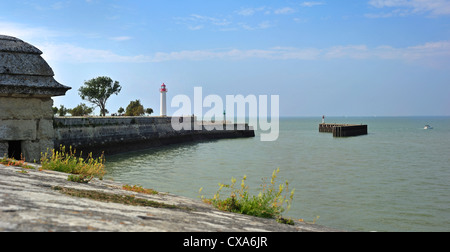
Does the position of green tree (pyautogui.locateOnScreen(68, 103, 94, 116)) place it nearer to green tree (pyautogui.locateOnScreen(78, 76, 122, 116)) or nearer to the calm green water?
green tree (pyautogui.locateOnScreen(78, 76, 122, 116))

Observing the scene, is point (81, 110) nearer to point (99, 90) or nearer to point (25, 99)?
point (99, 90)

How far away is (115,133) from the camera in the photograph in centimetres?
2630

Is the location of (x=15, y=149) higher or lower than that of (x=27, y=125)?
lower

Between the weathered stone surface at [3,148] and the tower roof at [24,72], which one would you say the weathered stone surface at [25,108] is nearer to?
the tower roof at [24,72]

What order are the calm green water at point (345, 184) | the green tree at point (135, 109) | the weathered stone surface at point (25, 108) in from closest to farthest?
the weathered stone surface at point (25, 108) < the calm green water at point (345, 184) < the green tree at point (135, 109)

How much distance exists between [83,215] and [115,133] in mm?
23592

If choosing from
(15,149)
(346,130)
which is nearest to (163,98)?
(346,130)

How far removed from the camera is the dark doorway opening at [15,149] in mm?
8587

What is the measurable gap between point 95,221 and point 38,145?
623 centimetres

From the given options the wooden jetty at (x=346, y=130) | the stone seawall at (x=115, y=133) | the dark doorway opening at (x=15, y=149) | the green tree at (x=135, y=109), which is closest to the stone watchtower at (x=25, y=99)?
the dark doorway opening at (x=15, y=149)

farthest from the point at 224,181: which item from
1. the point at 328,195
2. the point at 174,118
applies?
the point at 174,118

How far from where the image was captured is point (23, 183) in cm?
493

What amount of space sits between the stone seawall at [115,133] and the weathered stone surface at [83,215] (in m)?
16.5
